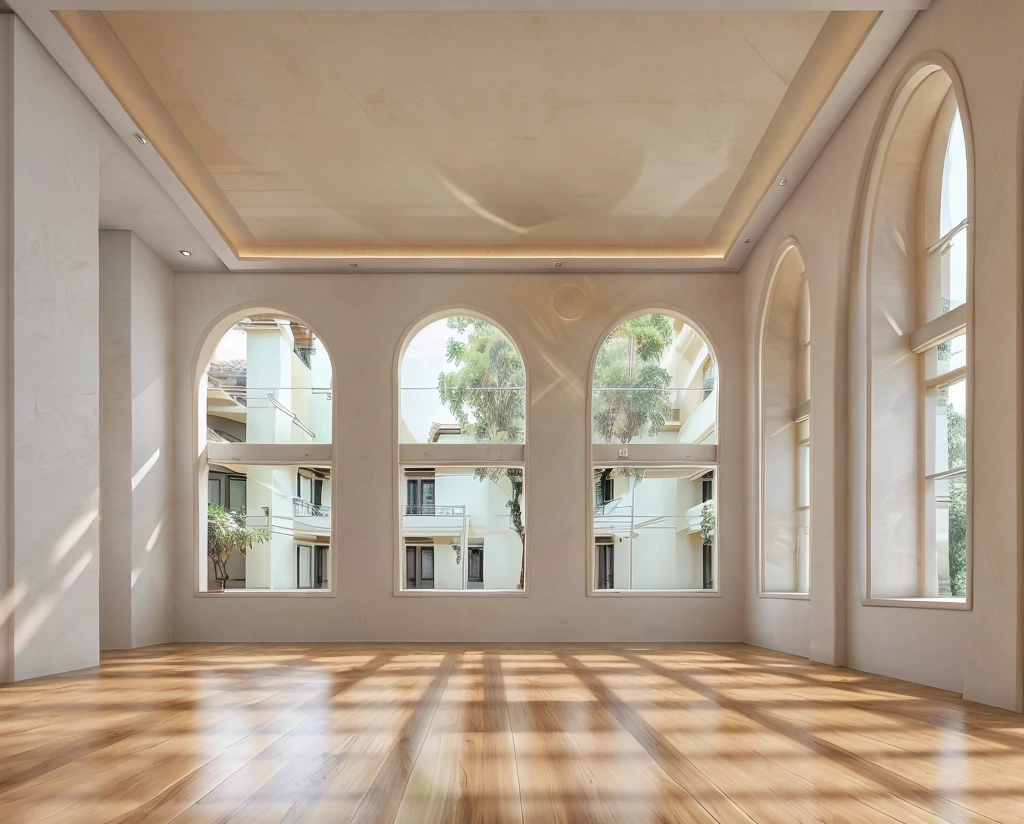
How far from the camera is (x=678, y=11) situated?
21.0ft

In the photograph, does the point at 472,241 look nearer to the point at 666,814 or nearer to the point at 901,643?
the point at 901,643

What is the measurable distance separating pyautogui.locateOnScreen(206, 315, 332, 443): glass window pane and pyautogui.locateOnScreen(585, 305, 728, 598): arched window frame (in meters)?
3.33

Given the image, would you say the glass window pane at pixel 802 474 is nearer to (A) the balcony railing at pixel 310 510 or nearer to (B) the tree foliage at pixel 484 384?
(B) the tree foliage at pixel 484 384

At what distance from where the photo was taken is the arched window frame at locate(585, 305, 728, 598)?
1122 centimetres

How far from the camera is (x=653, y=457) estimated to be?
1145 cm

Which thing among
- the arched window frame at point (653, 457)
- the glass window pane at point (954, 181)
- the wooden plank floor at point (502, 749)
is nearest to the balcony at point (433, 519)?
the arched window frame at point (653, 457)

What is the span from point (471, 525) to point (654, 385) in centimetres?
290

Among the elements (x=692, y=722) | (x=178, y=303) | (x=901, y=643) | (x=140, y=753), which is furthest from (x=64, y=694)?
(x=178, y=303)

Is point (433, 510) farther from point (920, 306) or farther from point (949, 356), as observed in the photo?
point (949, 356)

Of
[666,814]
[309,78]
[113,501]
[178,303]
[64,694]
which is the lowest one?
[64,694]

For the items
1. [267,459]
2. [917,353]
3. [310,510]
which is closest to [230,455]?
[267,459]

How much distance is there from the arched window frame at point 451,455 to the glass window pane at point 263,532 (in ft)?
3.17

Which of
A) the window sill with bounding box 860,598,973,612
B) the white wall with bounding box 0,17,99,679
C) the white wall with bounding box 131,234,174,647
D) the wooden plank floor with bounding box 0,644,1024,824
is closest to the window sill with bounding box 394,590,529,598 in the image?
the white wall with bounding box 131,234,174,647

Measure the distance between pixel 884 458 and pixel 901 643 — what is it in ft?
4.77
